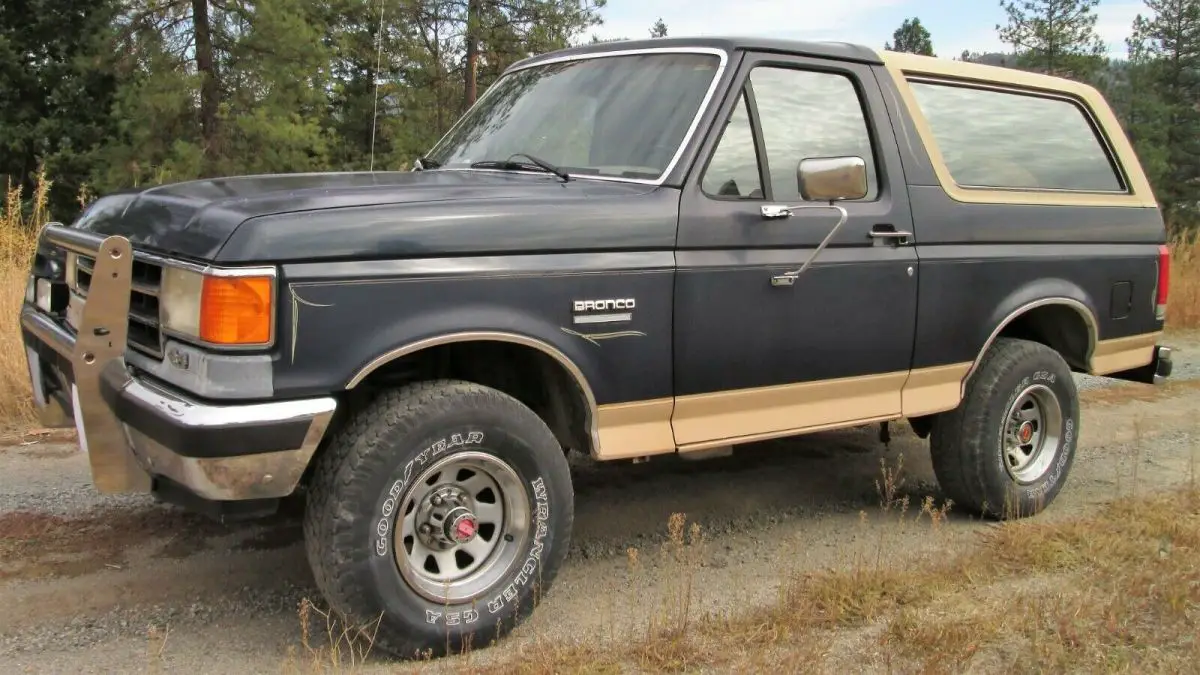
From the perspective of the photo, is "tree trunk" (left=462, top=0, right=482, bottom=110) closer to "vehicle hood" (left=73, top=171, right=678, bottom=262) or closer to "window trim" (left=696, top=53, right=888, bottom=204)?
"window trim" (left=696, top=53, right=888, bottom=204)

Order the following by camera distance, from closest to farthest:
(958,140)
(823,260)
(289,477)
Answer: (289,477) < (823,260) < (958,140)

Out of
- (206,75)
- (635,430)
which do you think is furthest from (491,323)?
(206,75)

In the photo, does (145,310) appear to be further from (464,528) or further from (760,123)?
(760,123)

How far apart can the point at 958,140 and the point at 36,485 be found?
15.6ft

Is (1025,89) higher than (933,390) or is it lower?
higher

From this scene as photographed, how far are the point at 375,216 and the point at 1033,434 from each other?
3654 millimetres

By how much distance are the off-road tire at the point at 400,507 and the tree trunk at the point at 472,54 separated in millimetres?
17093

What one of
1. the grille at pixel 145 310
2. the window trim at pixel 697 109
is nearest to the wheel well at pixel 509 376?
the grille at pixel 145 310

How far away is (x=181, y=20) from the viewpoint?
1745cm

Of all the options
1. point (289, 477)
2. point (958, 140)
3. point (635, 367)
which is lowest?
point (289, 477)

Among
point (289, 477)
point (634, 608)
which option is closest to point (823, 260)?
point (634, 608)

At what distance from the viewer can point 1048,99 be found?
539 cm

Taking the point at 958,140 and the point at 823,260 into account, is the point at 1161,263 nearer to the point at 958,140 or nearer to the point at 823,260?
the point at 958,140

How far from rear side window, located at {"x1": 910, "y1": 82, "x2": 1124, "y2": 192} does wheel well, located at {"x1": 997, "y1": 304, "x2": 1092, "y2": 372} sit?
65 cm
